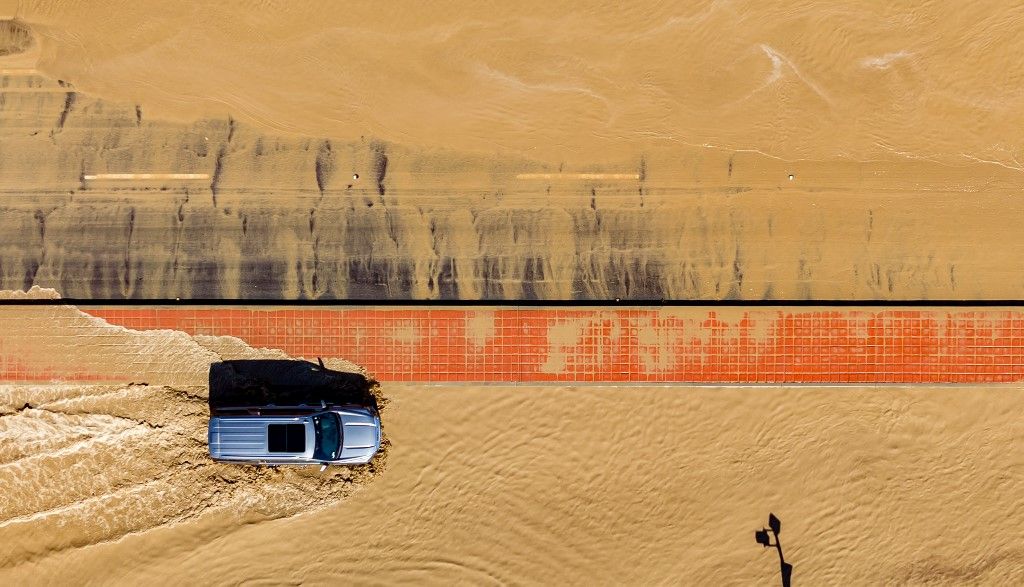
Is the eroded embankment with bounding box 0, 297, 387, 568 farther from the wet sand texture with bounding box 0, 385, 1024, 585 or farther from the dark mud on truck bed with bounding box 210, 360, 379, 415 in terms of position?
the dark mud on truck bed with bounding box 210, 360, 379, 415

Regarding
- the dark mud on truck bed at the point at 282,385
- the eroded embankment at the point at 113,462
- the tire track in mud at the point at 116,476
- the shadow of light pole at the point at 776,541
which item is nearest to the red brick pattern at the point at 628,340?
the dark mud on truck bed at the point at 282,385

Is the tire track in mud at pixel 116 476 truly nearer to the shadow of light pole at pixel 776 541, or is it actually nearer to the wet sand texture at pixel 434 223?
the wet sand texture at pixel 434 223

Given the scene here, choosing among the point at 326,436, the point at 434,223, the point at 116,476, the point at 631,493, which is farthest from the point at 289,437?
the point at 631,493

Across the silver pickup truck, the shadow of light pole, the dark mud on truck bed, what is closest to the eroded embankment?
the dark mud on truck bed

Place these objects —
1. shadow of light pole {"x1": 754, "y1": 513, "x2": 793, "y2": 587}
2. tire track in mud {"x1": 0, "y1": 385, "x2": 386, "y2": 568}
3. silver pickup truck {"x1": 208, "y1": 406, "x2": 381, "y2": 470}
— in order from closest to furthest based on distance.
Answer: silver pickup truck {"x1": 208, "y1": 406, "x2": 381, "y2": 470}
tire track in mud {"x1": 0, "y1": 385, "x2": 386, "y2": 568}
shadow of light pole {"x1": 754, "y1": 513, "x2": 793, "y2": 587}

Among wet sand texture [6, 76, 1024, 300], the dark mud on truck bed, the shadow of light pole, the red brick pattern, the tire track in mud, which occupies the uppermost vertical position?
wet sand texture [6, 76, 1024, 300]

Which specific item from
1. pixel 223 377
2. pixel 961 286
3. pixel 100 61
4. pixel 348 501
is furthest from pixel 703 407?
pixel 100 61
